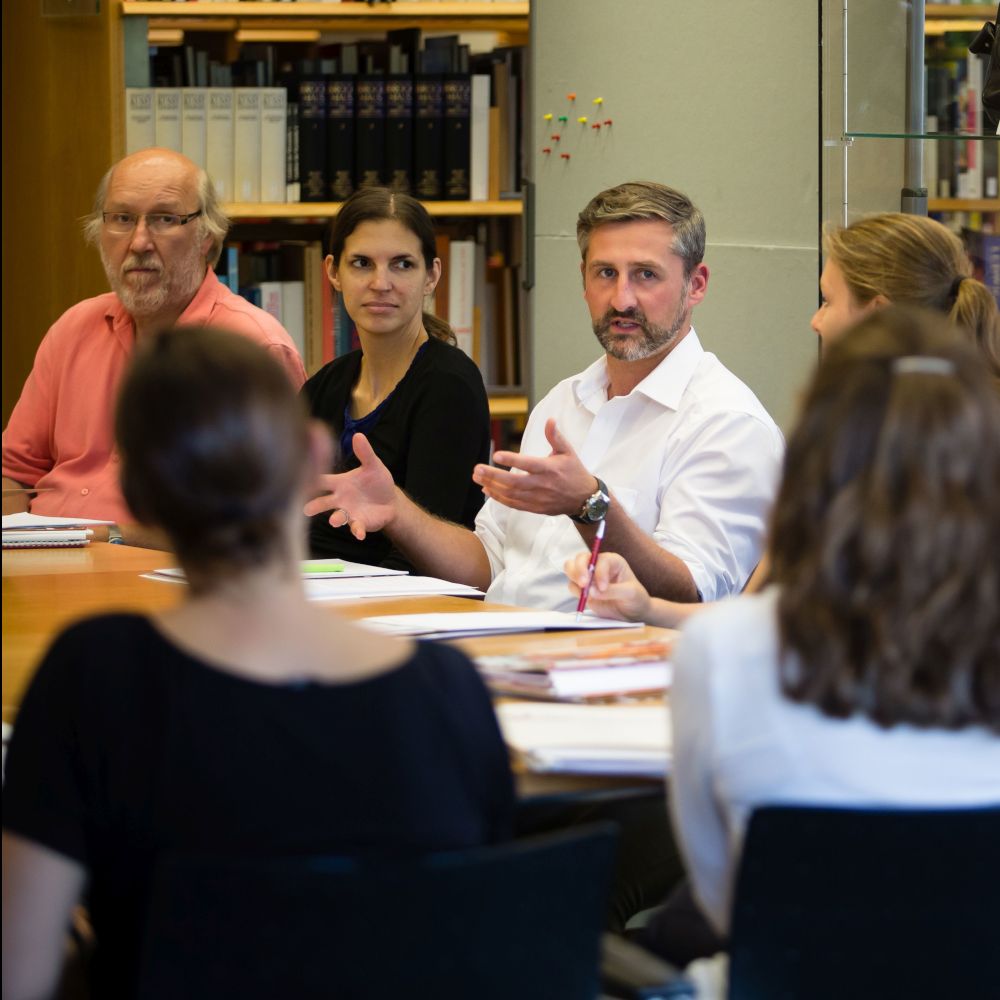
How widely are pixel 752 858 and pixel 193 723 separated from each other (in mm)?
418

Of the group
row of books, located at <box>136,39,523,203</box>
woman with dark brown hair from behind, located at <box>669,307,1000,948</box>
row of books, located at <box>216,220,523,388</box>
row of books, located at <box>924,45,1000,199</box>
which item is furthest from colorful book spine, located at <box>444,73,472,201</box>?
woman with dark brown hair from behind, located at <box>669,307,1000,948</box>

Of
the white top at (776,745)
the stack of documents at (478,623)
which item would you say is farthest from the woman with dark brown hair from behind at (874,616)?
the stack of documents at (478,623)

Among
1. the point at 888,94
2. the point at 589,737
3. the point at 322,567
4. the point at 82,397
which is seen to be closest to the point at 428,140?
the point at 82,397

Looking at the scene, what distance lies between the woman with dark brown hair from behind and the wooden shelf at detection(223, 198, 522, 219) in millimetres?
2826

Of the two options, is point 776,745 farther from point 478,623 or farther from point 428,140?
point 428,140

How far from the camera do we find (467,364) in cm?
314

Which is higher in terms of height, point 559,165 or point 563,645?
point 559,165

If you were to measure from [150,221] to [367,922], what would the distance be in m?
2.65

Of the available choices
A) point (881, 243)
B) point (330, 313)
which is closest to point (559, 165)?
point (330, 313)

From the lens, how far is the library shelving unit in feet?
12.5

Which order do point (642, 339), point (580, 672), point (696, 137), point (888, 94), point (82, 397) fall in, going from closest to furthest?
point (580, 672), point (642, 339), point (888, 94), point (82, 397), point (696, 137)

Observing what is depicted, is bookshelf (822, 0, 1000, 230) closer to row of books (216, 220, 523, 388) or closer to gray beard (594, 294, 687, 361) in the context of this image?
gray beard (594, 294, 687, 361)

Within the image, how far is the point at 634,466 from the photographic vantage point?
2609mm

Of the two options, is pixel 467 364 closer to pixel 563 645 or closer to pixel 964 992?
pixel 563 645
